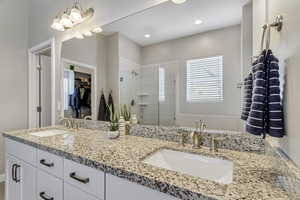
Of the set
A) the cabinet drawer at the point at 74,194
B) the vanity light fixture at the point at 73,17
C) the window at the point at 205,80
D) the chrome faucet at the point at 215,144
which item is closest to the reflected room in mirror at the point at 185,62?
the window at the point at 205,80

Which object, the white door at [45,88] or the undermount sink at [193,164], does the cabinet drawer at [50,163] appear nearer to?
the undermount sink at [193,164]

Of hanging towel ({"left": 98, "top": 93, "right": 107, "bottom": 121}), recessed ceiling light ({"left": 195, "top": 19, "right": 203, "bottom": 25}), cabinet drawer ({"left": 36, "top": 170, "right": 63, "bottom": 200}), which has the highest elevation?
recessed ceiling light ({"left": 195, "top": 19, "right": 203, "bottom": 25})

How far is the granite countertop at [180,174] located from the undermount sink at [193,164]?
3 centimetres

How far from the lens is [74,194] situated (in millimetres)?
963

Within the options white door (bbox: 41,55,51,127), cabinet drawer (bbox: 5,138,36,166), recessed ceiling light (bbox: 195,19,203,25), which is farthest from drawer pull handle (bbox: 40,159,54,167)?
white door (bbox: 41,55,51,127)

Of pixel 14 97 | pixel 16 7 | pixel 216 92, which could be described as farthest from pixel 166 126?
pixel 16 7

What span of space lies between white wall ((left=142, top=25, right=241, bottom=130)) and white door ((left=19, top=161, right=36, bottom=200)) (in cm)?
125

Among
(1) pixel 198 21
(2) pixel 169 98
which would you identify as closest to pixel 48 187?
(2) pixel 169 98

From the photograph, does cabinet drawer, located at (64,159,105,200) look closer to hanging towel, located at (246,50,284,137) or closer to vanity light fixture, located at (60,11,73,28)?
hanging towel, located at (246,50,284,137)

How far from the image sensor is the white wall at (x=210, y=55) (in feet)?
3.74

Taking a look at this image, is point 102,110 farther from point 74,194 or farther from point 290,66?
point 290,66

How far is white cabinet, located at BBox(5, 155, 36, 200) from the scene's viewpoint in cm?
135

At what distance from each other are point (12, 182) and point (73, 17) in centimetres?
182

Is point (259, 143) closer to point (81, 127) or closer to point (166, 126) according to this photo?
point (166, 126)
